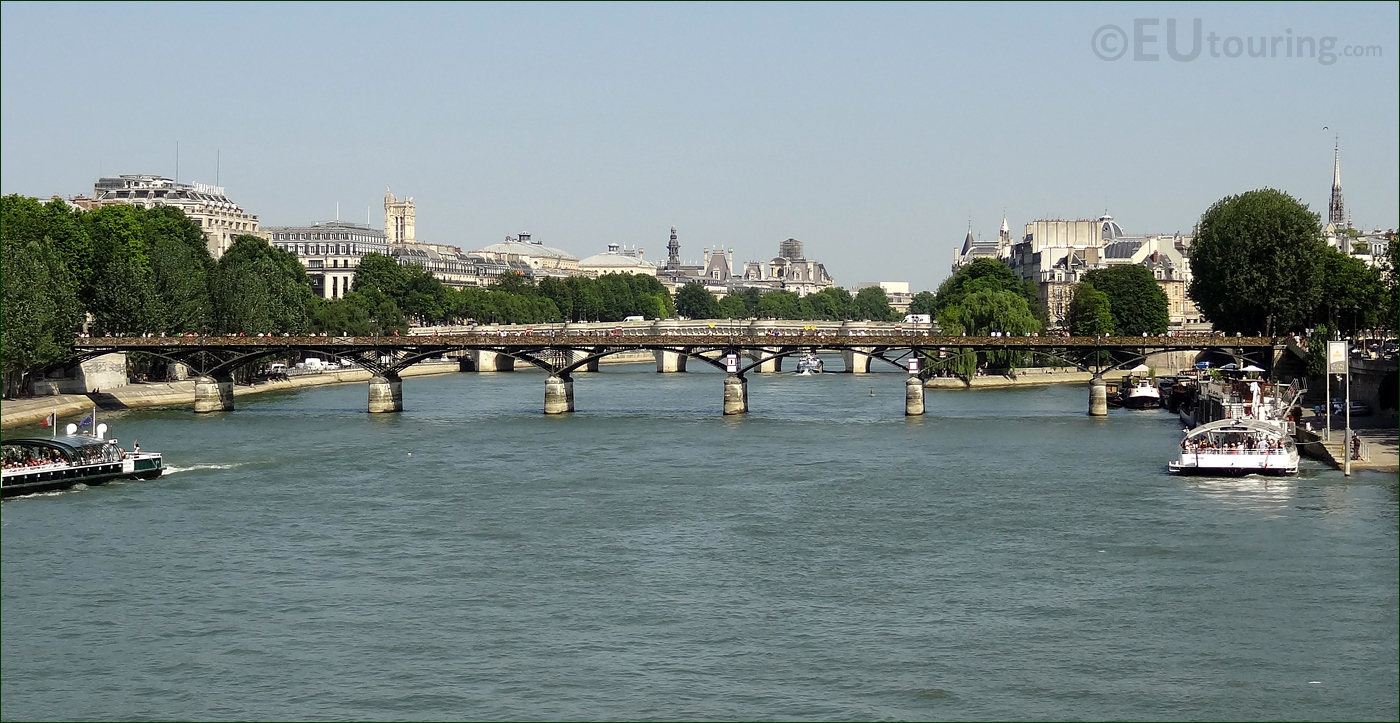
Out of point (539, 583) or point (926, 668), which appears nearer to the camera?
point (926, 668)

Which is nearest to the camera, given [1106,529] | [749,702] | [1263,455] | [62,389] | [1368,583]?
[749,702]

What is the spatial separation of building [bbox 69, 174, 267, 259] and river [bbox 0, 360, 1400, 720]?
4137 inches

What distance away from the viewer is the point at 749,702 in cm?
2669

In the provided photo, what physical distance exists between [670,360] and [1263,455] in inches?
3531

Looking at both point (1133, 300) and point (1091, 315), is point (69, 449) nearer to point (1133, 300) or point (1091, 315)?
point (1091, 315)

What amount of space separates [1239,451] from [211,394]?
48.0 m

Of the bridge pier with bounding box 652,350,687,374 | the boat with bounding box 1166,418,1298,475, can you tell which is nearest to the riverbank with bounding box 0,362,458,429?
the bridge pier with bounding box 652,350,687,374

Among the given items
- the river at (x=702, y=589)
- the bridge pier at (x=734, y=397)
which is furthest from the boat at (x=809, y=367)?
the river at (x=702, y=589)

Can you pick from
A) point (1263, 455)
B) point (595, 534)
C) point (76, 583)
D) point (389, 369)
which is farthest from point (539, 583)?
point (389, 369)

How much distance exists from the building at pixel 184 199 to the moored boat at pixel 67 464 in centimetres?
10750

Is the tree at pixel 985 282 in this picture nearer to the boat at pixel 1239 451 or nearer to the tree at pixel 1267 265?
the tree at pixel 1267 265

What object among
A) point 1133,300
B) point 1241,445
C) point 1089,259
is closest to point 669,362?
point 1133,300

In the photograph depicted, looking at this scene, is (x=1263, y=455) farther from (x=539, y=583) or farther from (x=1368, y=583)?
(x=539, y=583)

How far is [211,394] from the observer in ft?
265
